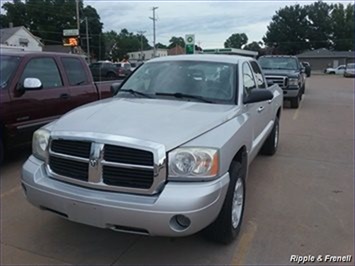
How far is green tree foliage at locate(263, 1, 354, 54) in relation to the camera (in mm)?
90812

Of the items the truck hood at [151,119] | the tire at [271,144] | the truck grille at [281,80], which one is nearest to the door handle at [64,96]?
the truck hood at [151,119]

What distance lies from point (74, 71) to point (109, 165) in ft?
15.3

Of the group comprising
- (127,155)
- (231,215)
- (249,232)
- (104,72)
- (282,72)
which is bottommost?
(249,232)

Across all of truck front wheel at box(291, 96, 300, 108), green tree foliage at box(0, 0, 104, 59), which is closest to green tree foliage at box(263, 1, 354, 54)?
green tree foliage at box(0, 0, 104, 59)

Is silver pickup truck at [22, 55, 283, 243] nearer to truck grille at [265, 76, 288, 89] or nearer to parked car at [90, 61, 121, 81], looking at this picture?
truck grille at [265, 76, 288, 89]

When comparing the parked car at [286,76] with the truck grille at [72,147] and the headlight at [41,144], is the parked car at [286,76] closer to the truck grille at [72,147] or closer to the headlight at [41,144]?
the headlight at [41,144]

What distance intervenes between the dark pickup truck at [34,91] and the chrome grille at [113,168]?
9.77 feet

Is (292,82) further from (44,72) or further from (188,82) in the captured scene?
(188,82)

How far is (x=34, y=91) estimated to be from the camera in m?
6.28

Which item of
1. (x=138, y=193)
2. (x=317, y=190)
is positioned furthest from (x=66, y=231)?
(x=317, y=190)

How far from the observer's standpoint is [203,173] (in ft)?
10.4

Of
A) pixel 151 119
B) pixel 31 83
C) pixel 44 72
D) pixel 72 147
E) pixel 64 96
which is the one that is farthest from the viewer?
pixel 64 96

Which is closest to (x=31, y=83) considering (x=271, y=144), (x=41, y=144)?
(x=41, y=144)

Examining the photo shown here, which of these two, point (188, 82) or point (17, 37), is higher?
point (17, 37)
